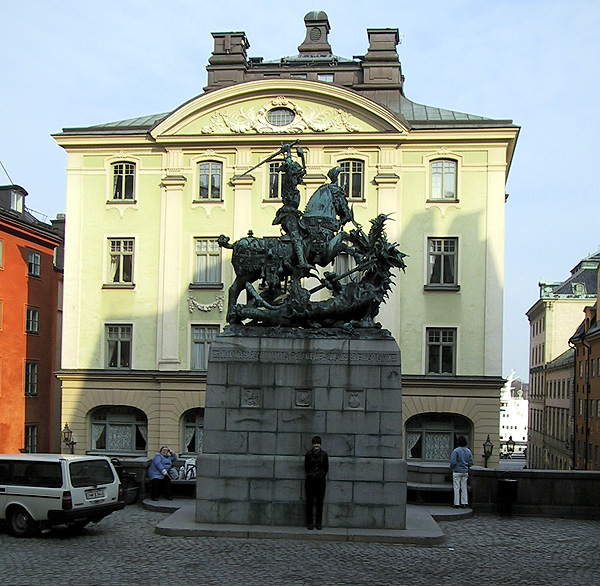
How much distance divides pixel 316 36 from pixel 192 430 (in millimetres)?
22030

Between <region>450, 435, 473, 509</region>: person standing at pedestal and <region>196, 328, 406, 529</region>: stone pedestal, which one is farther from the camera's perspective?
<region>450, 435, 473, 509</region>: person standing at pedestal

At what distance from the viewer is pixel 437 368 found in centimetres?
3931

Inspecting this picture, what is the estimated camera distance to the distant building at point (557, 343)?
71.8m

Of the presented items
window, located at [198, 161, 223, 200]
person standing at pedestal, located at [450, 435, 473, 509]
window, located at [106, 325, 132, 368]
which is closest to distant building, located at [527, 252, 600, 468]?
window, located at [198, 161, 223, 200]

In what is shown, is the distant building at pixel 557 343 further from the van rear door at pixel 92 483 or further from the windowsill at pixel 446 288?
the van rear door at pixel 92 483

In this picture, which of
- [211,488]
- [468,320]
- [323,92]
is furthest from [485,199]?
[211,488]

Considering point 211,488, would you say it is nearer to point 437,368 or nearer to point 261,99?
point 437,368

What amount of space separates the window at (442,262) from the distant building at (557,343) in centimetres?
3178

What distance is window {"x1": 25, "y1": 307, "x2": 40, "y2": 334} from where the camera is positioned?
48.6 m

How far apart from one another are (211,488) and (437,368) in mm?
22240

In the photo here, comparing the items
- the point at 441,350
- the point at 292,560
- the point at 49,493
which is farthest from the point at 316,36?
the point at 292,560

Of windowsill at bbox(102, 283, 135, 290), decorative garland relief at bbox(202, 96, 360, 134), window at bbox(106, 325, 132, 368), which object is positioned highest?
decorative garland relief at bbox(202, 96, 360, 134)

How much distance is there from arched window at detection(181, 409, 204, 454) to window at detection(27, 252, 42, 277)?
13813 mm

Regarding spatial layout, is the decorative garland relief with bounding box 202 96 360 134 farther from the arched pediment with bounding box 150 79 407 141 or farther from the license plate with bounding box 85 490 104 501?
the license plate with bounding box 85 490 104 501
